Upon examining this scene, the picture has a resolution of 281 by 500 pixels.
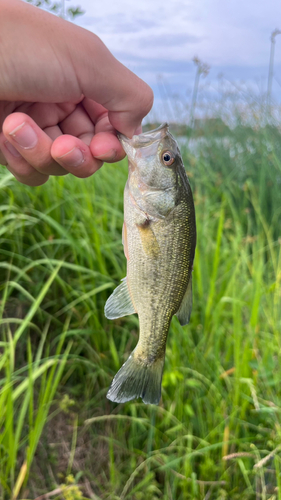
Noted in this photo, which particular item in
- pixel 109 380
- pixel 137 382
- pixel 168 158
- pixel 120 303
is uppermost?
pixel 168 158

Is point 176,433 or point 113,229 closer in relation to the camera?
point 176,433

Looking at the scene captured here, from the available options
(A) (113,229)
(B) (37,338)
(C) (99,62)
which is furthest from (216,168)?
(C) (99,62)

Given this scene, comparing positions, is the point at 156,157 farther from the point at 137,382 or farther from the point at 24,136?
the point at 137,382

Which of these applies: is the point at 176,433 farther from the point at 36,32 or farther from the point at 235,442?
the point at 36,32

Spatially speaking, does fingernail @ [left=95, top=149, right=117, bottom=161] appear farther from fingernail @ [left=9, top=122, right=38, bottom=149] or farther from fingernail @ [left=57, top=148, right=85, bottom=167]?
fingernail @ [left=9, top=122, right=38, bottom=149]

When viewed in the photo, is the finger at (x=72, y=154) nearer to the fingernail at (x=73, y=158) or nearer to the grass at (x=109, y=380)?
the fingernail at (x=73, y=158)

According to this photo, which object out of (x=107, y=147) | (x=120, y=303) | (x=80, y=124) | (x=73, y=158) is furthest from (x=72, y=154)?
(x=120, y=303)

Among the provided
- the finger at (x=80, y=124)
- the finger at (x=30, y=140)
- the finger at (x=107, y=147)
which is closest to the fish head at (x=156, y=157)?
the finger at (x=107, y=147)
